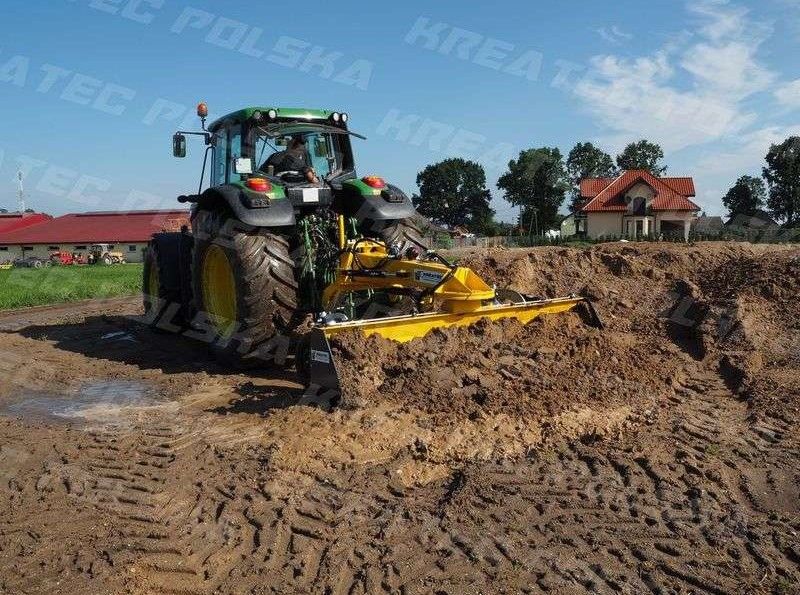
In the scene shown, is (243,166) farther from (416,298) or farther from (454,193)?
(454,193)

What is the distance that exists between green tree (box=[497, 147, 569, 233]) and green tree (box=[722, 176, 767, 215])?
46.4 ft

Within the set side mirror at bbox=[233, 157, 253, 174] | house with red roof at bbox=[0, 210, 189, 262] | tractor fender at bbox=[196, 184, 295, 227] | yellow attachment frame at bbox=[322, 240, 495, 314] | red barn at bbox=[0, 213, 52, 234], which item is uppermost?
red barn at bbox=[0, 213, 52, 234]

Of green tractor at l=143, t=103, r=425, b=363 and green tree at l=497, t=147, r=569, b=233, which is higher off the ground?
green tree at l=497, t=147, r=569, b=233

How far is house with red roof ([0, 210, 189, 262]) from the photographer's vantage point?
54719 millimetres

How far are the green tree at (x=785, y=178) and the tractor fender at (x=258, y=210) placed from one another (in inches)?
2173

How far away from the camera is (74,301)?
608 inches

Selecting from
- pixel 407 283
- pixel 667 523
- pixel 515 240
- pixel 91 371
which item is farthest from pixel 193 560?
pixel 515 240

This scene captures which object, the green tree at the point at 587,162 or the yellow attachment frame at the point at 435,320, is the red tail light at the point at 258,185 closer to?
the yellow attachment frame at the point at 435,320

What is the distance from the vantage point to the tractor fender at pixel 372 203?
265 inches

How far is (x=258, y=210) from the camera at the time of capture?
6152 millimetres

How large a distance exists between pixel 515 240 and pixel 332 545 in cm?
4170

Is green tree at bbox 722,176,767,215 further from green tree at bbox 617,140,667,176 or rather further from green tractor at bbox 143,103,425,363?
green tractor at bbox 143,103,425,363

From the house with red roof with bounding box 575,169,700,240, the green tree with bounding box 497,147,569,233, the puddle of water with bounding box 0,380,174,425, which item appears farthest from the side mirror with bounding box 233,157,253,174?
the green tree with bounding box 497,147,569,233

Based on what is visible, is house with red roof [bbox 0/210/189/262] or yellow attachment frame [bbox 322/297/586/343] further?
house with red roof [bbox 0/210/189/262]
